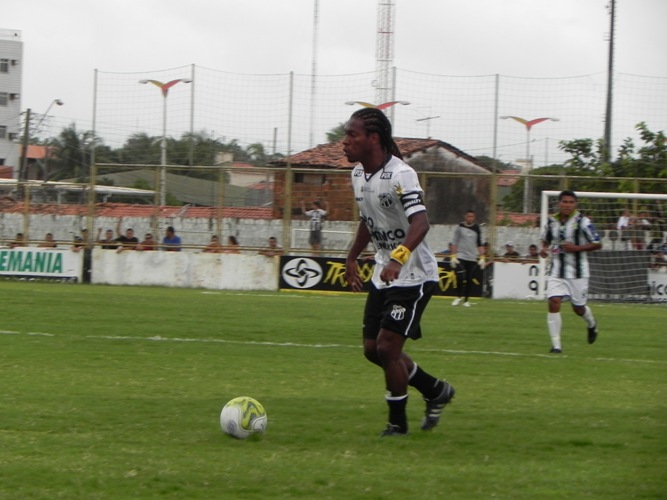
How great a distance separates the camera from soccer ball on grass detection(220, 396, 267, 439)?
6.75 metres

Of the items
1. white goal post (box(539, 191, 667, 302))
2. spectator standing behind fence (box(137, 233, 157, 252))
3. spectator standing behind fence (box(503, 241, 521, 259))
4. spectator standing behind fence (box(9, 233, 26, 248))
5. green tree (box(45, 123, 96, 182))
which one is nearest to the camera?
white goal post (box(539, 191, 667, 302))

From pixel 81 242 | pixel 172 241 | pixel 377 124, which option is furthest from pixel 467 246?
pixel 377 124

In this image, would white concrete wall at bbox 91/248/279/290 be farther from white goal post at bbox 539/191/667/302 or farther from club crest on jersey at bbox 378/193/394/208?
club crest on jersey at bbox 378/193/394/208

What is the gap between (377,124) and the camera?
7039 mm

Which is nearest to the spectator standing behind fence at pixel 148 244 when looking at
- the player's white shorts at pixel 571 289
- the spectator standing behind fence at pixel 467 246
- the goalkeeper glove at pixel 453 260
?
the goalkeeper glove at pixel 453 260

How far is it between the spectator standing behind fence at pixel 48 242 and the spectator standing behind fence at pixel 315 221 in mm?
6289

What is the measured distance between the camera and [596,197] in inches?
930

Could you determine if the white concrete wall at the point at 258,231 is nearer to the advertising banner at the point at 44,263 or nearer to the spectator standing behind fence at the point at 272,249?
the spectator standing behind fence at the point at 272,249

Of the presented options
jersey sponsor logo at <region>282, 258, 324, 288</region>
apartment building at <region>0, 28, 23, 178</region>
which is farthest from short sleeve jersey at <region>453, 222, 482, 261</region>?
apartment building at <region>0, 28, 23, 178</region>

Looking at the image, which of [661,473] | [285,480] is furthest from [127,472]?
[661,473]

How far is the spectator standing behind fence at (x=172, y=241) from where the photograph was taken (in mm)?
24875

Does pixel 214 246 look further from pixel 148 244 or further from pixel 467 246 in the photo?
pixel 467 246

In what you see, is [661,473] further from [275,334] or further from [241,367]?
[275,334]

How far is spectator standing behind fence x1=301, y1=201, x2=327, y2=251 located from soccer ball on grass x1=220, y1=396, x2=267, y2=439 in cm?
1738
